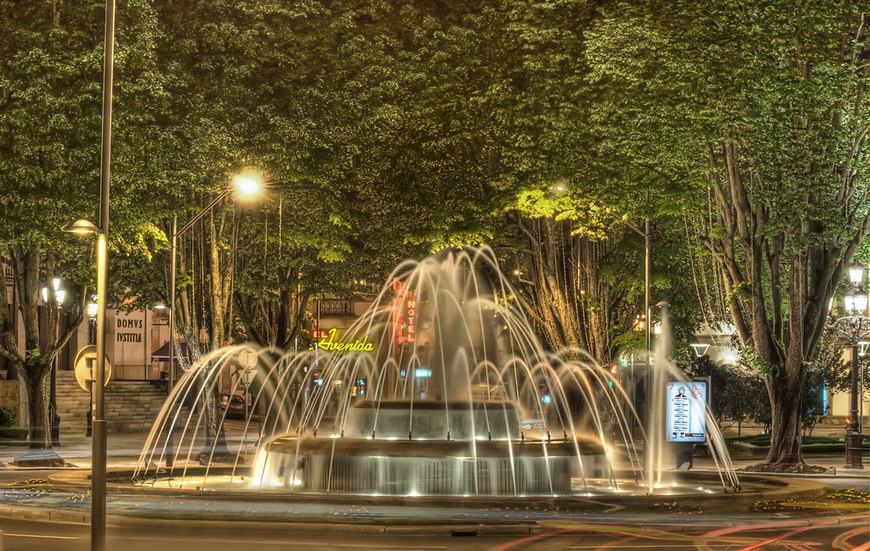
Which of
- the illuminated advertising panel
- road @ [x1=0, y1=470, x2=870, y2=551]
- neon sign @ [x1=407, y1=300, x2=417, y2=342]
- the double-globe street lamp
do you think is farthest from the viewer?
neon sign @ [x1=407, y1=300, x2=417, y2=342]

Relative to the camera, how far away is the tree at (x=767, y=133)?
117ft

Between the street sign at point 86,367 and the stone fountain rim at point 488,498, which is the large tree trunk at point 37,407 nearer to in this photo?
the stone fountain rim at point 488,498

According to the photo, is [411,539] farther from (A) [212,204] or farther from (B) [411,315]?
(B) [411,315]

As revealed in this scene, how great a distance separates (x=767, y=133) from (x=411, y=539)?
875 inches

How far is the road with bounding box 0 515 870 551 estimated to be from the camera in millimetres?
17453

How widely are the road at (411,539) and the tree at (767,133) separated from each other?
57.6 ft

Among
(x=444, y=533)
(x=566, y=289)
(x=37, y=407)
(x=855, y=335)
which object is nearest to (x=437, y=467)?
(x=444, y=533)

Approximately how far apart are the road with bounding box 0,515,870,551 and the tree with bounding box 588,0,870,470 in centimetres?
1754

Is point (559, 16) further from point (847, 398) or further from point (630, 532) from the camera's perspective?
point (847, 398)

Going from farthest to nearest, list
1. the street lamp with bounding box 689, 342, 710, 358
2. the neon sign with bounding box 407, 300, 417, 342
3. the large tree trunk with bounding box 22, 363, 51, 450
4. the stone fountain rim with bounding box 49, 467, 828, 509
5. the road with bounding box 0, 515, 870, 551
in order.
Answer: the neon sign with bounding box 407, 300, 417, 342 → the street lamp with bounding box 689, 342, 710, 358 → the large tree trunk with bounding box 22, 363, 51, 450 → the stone fountain rim with bounding box 49, 467, 828, 509 → the road with bounding box 0, 515, 870, 551

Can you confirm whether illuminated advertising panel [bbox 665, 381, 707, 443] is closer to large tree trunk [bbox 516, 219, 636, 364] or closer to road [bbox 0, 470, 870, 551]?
road [bbox 0, 470, 870, 551]

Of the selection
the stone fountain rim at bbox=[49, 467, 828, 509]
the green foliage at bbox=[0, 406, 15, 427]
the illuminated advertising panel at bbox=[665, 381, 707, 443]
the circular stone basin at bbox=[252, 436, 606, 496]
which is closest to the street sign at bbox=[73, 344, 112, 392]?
the stone fountain rim at bbox=[49, 467, 828, 509]

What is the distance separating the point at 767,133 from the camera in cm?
3606

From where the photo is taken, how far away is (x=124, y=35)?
38.7 meters
